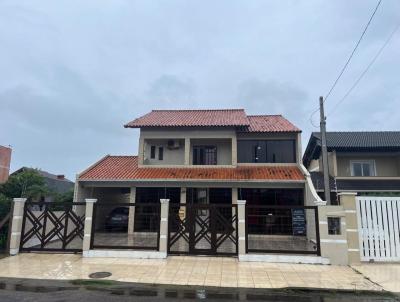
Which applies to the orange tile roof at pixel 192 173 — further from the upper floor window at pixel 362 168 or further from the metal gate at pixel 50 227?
the upper floor window at pixel 362 168

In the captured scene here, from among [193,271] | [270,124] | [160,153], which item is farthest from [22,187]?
[193,271]

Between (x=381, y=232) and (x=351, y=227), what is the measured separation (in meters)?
0.98

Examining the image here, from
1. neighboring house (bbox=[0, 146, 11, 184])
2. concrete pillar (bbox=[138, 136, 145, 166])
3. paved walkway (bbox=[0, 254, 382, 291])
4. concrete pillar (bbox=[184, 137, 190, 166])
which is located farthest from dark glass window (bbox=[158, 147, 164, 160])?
neighboring house (bbox=[0, 146, 11, 184])

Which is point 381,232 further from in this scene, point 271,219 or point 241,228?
point 241,228

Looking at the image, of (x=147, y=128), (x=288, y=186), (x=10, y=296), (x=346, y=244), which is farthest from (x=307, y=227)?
(x=147, y=128)

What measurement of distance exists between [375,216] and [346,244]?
1.38 metres

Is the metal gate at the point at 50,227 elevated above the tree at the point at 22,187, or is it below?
below

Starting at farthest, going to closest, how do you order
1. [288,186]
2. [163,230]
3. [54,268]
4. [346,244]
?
[288,186], [163,230], [346,244], [54,268]

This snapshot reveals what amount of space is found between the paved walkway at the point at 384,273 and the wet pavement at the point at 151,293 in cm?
66

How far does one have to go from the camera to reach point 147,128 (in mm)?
19016

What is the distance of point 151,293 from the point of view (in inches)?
261

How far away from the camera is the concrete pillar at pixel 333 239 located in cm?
952

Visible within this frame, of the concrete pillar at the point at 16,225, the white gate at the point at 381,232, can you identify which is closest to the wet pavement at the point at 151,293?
the white gate at the point at 381,232

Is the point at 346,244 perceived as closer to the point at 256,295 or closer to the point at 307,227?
the point at 307,227
